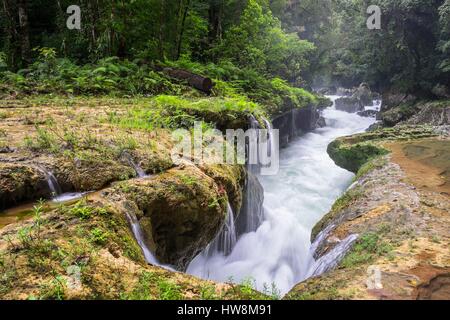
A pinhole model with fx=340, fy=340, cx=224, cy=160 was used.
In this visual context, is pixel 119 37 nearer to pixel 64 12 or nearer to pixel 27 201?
pixel 64 12

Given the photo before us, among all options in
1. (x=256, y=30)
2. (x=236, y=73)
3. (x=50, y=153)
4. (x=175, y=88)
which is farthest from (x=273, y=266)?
(x=256, y=30)

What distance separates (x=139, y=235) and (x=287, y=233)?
214 inches

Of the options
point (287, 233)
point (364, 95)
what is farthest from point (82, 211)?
point (364, 95)

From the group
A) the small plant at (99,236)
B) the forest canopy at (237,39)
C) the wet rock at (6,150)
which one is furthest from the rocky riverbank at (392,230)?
the forest canopy at (237,39)

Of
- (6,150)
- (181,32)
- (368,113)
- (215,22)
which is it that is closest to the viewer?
(6,150)

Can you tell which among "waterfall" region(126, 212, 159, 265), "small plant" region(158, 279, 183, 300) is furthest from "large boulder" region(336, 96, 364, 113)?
"small plant" region(158, 279, 183, 300)

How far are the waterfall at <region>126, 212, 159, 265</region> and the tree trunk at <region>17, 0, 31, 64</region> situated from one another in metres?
10.4

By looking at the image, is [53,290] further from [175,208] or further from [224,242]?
[224,242]

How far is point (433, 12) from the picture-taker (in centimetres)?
1956

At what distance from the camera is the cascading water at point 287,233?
6832 mm

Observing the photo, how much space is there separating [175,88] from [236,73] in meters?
4.63

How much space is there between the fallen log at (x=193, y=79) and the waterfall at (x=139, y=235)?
7.83 m

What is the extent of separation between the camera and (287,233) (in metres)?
8.84

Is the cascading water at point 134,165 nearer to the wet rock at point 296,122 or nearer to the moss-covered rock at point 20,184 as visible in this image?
the moss-covered rock at point 20,184
